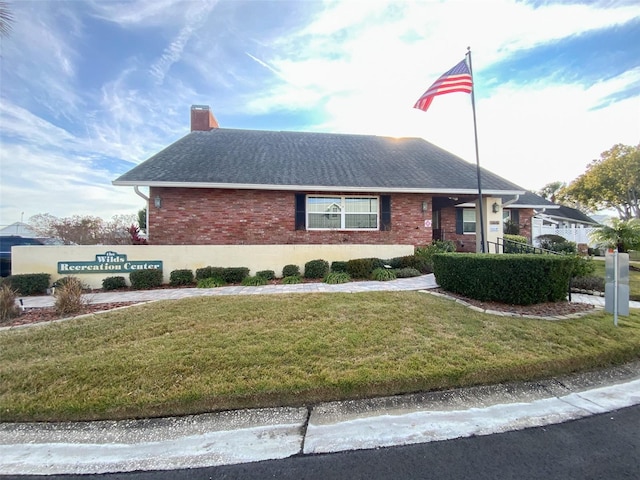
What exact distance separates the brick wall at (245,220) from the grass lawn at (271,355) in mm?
5711

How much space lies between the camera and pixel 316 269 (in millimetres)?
9641

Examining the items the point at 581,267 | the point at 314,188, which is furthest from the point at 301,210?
the point at 581,267

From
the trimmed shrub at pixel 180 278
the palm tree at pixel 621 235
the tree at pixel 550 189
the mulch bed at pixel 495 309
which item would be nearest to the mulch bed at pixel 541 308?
the mulch bed at pixel 495 309

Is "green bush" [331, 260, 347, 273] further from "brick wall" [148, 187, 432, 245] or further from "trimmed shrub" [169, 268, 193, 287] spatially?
"trimmed shrub" [169, 268, 193, 287]

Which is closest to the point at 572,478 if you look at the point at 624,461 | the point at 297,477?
the point at 624,461

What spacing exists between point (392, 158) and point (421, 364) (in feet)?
40.9

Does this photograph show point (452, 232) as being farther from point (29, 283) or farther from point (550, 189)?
point (550, 189)

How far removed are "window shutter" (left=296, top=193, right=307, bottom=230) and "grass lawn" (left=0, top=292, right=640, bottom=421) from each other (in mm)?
6336

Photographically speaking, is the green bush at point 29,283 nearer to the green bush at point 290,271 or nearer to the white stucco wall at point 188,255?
the white stucco wall at point 188,255

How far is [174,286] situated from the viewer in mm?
9086

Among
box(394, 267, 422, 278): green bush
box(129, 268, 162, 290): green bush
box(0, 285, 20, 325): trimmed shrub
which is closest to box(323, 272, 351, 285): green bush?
box(394, 267, 422, 278): green bush

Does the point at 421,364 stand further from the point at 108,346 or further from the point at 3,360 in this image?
the point at 3,360

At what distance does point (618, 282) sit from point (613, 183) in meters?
37.3

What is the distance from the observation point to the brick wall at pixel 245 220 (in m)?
11.1
